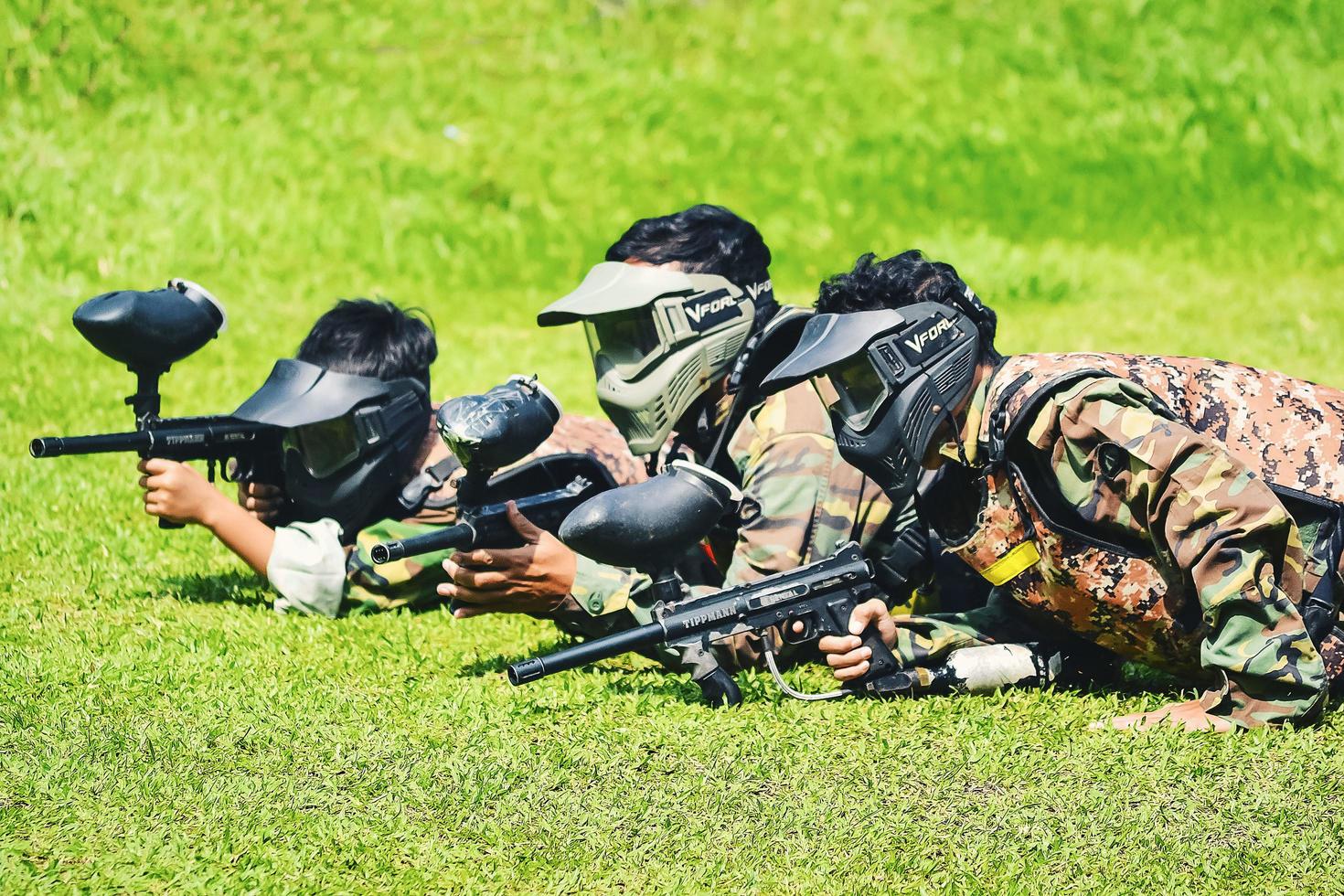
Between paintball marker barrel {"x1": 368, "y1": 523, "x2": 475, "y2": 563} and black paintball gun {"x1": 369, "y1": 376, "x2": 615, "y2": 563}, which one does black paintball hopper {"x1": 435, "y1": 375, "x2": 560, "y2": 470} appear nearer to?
black paintball gun {"x1": 369, "y1": 376, "x2": 615, "y2": 563}

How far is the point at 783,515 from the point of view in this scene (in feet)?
16.0

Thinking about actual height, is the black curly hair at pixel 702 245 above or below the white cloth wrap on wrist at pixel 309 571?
above

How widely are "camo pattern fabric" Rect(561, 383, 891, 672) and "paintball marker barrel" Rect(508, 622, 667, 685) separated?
384 millimetres

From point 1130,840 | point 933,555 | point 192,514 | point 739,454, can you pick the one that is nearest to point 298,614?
point 192,514

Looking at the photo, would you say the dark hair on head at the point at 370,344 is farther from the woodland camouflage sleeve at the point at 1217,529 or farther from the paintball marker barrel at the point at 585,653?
the woodland camouflage sleeve at the point at 1217,529

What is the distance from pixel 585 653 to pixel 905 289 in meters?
1.54

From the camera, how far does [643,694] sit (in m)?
4.84

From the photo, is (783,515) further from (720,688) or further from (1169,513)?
(1169,513)

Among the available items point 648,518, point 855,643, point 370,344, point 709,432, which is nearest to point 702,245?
point 709,432

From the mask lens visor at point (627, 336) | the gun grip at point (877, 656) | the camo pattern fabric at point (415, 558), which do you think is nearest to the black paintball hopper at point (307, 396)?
the camo pattern fabric at point (415, 558)

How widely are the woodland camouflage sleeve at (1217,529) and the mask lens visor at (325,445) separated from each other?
290 centimetres

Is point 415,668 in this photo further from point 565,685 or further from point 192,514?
point 192,514

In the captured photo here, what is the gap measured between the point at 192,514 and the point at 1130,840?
372 cm

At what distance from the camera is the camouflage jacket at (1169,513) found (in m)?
4.09
